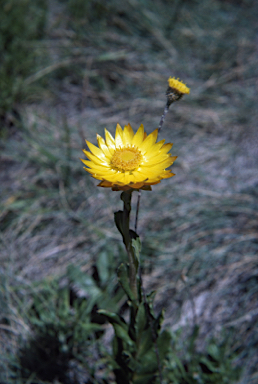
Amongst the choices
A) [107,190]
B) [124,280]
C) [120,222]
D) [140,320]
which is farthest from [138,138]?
[107,190]

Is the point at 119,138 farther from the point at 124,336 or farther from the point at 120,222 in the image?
the point at 124,336

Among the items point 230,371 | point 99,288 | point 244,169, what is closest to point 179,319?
point 230,371

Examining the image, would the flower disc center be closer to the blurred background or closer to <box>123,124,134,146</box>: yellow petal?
<box>123,124,134,146</box>: yellow petal

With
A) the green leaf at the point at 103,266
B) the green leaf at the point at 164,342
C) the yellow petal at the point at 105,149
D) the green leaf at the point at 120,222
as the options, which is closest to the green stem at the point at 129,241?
the green leaf at the point at 120,222

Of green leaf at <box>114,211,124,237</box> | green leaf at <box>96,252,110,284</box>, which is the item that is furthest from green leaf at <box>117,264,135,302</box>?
green leaf at <box>96,252,110,284</box>

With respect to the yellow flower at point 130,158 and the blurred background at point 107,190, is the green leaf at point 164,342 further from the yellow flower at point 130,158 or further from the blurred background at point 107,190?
the yellow flower at point 130,158
